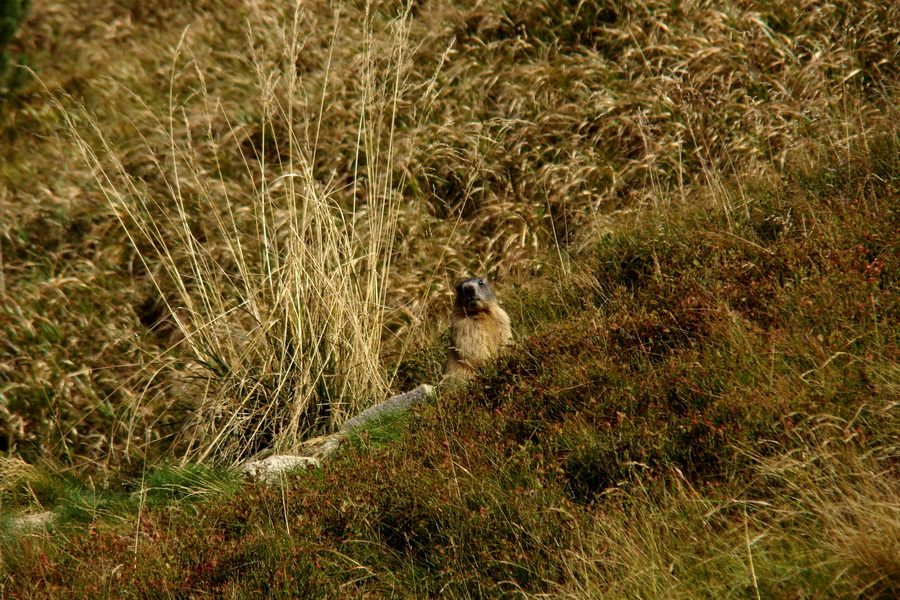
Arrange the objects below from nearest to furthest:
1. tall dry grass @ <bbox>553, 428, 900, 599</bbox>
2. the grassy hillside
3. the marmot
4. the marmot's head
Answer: tall dry grass @ <bbox>553, 428, 900, 599</bbox>, the grassy hillside, the marmot, the marmot's head

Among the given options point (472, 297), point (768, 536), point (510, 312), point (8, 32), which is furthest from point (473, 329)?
point (8, 32)

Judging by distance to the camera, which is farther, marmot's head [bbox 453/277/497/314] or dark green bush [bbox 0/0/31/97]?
dark green bush [bbox 0/0/31/97]

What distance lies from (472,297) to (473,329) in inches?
8.9

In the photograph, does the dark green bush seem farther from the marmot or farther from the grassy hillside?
the marmot

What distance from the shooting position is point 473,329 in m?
5.55

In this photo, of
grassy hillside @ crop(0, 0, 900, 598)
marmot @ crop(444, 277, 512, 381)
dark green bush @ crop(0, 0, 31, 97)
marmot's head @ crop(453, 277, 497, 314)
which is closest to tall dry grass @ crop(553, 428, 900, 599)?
grassy hillside @ crop(0, 0, 900, 598)

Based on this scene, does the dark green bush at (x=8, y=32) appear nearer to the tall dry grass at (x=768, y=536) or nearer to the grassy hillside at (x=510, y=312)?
the grassy hillside at (x=510, y=312)

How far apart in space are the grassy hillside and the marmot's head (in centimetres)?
43

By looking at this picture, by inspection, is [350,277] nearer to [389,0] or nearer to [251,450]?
[251,450]

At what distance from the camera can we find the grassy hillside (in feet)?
11.1

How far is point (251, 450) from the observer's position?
552 centimetres

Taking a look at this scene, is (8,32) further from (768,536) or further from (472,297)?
A: (768,536)

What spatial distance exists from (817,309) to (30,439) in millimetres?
7203

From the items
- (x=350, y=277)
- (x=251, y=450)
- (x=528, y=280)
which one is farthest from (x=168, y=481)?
(x=528, y=280)
